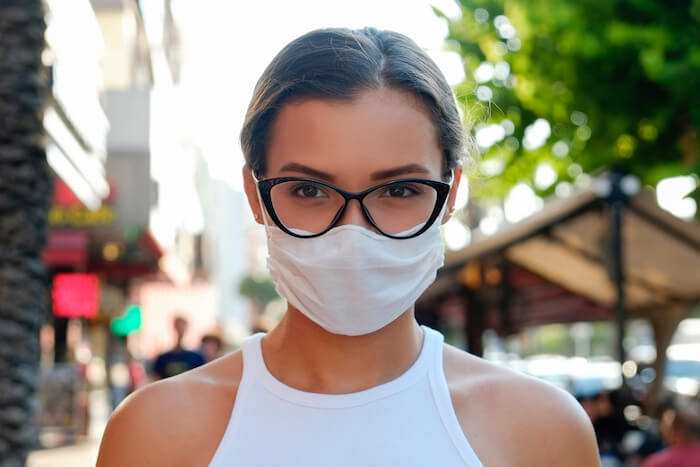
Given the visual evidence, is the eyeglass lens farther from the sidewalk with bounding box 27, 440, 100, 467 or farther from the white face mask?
the sidewalk with bounding box 27, 440, 100, 467

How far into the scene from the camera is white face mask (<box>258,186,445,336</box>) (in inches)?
72.4

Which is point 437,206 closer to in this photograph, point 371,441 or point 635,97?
point 371,441

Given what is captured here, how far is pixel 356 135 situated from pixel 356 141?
0.01 meters

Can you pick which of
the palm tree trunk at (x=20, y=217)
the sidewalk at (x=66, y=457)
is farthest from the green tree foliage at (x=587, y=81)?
the sidewalk at (x=66, y=457)

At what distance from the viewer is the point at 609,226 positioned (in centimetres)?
912

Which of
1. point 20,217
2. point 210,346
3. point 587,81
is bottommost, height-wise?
point 210,346

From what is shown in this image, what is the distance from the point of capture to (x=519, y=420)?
188 cm

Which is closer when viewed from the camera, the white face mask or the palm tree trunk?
the white face mask

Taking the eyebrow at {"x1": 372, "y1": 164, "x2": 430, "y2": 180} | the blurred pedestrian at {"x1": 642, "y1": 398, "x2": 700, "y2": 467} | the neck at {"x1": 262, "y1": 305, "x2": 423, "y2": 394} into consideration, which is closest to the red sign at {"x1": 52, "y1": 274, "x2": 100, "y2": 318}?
the blurred pedestrian at {"x1": 642, "y1": 398, "x2": 700, "y2": 467}

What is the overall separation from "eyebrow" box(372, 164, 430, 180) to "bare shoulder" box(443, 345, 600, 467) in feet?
1.36

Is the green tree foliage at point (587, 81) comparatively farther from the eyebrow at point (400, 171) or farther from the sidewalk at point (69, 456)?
the eyebrow at point (400, 171)

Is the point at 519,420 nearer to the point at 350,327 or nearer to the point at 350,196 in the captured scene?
the point at 350,327

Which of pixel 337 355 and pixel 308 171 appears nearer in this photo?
pixel 308 171

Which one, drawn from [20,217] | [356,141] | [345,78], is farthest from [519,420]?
[20,217]
